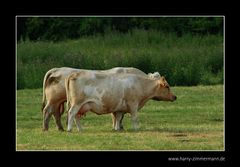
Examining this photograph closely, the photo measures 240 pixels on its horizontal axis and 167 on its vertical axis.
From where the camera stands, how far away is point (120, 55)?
112 feet

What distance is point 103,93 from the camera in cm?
2197

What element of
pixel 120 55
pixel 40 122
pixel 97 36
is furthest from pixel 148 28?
pixel 40 122

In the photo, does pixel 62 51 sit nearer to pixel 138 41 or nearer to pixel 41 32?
pixel 138 41

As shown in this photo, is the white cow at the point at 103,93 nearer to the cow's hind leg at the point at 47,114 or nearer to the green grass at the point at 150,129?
the green grass at the point at 150,129

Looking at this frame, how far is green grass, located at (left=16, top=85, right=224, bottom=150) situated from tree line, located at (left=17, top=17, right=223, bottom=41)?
429 inches

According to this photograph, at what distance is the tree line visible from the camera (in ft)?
136

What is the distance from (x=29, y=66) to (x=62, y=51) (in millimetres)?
1647

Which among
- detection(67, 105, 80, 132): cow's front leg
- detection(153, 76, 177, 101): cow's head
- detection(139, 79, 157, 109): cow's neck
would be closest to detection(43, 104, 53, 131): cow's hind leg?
detection(67, 105, 80, 132): cow's front leg

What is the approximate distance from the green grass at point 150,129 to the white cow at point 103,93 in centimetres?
48

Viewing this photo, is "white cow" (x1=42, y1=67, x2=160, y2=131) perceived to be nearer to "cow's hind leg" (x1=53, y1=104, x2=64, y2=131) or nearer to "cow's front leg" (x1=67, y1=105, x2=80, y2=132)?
"cow's hind leg" (x1=53, y1=104, x2=64, y2=131)

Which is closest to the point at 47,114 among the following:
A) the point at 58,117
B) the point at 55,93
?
the point at 58,117

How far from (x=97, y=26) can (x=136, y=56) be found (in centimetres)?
855

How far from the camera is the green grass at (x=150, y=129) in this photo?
19.9m

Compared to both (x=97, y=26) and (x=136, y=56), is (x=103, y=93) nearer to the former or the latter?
(x=136, y=56)
